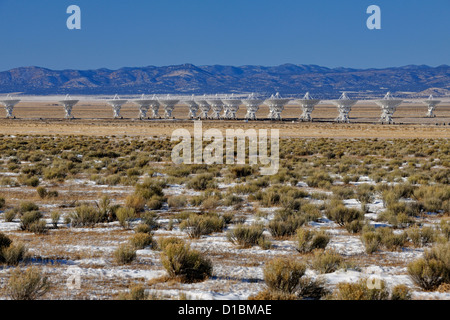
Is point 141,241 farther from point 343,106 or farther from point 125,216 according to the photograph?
point 343,106

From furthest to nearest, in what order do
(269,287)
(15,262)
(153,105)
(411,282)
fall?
A: (153,105)
(15,262)
(411,282)
(269,287)

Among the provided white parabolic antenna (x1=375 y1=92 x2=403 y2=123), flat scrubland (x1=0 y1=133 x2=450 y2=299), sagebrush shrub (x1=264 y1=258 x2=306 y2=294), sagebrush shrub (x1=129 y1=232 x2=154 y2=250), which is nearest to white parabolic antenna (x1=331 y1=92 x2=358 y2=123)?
white parabolic antenna (x1=375 y1=92 x2=403 y2=123)

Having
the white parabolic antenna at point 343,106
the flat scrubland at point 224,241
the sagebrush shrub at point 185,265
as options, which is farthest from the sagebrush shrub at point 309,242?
the white parabolic antenna at point 343,106

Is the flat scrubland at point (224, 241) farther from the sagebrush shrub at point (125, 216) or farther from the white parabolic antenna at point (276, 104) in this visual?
the white parabolic antenna at point (276, 104)

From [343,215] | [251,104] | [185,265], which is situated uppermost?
[251,104]

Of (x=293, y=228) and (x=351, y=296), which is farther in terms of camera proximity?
(x=293, y=228)

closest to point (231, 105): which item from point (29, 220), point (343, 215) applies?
point (343, 215)

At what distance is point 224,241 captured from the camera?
10.0m

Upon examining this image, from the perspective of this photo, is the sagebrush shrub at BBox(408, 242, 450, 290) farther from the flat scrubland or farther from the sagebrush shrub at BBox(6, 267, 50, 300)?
the sagebrush shrub at BBox(6, 267, 50, 300)

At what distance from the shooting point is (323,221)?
474 inches

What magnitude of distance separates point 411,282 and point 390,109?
86.5 m

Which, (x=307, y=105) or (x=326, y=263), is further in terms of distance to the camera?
(x=307, y=105)

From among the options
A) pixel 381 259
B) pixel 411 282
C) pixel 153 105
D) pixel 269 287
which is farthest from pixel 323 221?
pixel 153 105
